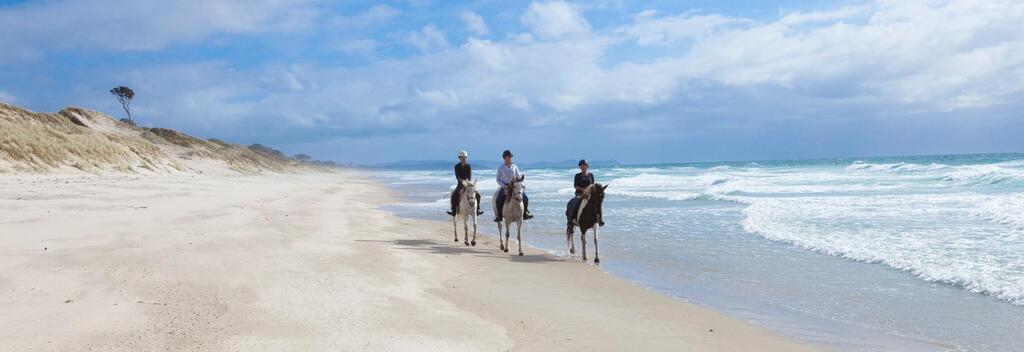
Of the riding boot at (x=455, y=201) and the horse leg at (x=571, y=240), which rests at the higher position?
the riding boot at (x=455, y=201)

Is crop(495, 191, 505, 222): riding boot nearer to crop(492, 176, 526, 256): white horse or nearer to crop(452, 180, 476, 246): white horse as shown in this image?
crop(492, 176, 526, 256): white horse

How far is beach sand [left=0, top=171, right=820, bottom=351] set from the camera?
5996 millimetres

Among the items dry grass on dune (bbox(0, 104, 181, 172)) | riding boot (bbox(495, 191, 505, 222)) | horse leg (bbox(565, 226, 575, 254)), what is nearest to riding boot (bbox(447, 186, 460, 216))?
riding boot (bbox(495, 191, 505, 222))

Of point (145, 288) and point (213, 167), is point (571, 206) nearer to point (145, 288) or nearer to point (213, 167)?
point (145, 288)

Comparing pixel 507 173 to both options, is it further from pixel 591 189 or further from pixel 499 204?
pixel 591 189

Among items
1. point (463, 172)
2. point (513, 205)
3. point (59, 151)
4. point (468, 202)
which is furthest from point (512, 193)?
point (59, 151)

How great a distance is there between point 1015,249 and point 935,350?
6.94m

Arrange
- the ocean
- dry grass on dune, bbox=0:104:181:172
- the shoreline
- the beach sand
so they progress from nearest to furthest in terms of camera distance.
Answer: the beach sand, the shoreline, the ocean, dry grass on dune, bbox=0:104:181:172

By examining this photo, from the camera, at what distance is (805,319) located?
7.78m

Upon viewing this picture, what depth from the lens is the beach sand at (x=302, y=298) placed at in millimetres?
5996

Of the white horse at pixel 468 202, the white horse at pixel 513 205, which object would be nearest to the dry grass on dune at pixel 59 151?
the white horse at pixel 468 202

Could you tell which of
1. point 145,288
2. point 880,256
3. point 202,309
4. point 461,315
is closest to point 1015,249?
point 880,256

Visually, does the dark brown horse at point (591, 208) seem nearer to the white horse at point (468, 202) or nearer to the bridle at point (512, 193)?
the bridle at point (512, 193)

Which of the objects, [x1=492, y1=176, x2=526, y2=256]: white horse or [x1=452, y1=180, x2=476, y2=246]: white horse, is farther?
[x1=452, y1=180, x2=476, y2=246]: white horse
